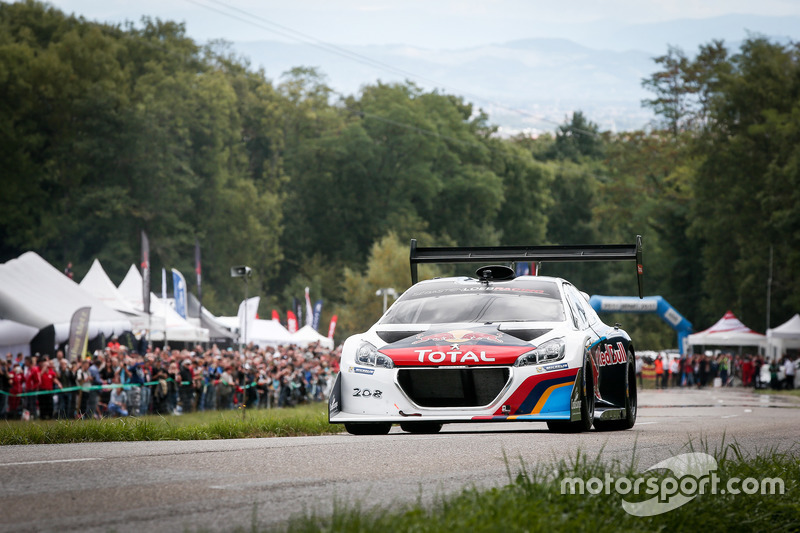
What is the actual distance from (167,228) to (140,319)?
4212 centimetres

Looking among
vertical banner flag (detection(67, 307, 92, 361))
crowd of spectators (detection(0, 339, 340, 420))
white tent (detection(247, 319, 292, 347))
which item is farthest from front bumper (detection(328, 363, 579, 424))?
white tent (detection(247, 319, 292, 347))

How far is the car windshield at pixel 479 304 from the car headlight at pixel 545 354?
75 cm

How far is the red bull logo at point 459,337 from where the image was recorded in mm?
11734

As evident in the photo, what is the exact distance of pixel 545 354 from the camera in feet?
38.2

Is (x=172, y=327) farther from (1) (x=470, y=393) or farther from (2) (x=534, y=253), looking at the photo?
(1) (x=470, y=393)

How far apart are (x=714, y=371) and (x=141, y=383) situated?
4030cm

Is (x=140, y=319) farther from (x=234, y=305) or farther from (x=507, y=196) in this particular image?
(x=507, y=196)

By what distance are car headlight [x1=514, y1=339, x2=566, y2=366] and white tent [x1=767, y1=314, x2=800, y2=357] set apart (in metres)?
43.4

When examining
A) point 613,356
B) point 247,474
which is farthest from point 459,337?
point 247,474

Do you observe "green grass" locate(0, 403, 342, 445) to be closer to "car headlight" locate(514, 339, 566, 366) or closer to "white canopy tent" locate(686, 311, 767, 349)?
"car headlight" locate(514, 339, 566, 366)

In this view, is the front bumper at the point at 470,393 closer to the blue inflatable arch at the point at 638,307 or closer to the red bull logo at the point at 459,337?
the red bull logo at the point at 459,337

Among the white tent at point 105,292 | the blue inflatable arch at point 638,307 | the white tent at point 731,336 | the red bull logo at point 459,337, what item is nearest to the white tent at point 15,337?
the white tent at point 105,292

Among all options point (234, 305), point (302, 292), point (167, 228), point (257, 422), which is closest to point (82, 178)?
point (167, 228)

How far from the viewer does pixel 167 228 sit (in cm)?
7900
